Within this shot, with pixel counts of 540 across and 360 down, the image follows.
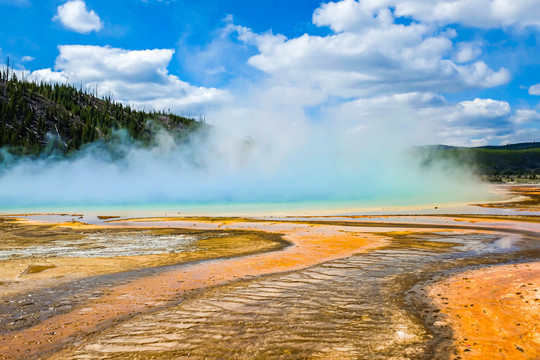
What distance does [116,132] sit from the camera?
464 ft

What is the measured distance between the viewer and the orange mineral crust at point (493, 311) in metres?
6.57

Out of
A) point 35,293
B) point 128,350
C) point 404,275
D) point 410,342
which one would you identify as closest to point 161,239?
point 35,293

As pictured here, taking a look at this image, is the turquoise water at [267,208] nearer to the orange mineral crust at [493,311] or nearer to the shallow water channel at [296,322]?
the orange mineral crust at [493,311]

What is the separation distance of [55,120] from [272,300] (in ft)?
473


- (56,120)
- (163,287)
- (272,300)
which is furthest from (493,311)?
(56,120)

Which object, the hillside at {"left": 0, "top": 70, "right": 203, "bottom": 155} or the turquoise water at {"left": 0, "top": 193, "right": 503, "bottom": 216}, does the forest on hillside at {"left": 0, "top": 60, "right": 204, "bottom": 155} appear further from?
the turquoise water at {"left": 0, "top": 193, "right": 503, "bottom": 216}

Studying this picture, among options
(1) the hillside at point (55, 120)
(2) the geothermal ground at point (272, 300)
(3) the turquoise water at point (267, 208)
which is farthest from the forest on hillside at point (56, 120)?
(2) the geothermal ground at point (272, 300)

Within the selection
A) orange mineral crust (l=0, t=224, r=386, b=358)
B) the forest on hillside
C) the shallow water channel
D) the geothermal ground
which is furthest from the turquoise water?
the forest on hillside

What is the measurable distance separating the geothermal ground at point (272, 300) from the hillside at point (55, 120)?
348ft

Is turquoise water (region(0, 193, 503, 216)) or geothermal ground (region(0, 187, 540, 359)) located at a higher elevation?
turquoise water (region(0, 193, 503, 216))

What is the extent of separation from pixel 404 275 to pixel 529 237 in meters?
Result: 13.8

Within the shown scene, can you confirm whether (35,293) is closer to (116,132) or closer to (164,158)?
(164,158)

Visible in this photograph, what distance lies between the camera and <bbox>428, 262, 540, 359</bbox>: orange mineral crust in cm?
657

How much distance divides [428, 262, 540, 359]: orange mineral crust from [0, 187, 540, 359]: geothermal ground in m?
0.03
